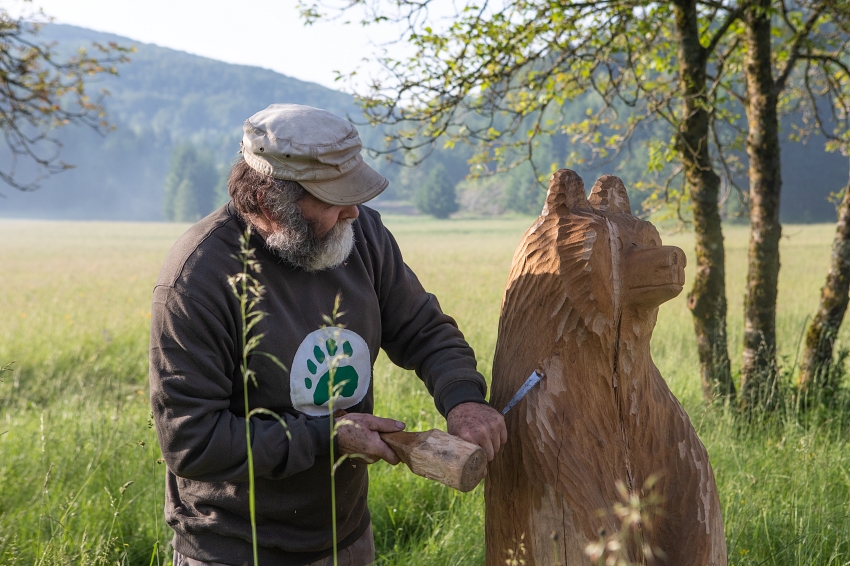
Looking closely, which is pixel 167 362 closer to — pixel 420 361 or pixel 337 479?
pixel 337 479

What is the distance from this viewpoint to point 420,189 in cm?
7094

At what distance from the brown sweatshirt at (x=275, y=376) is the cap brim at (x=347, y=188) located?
274 mm

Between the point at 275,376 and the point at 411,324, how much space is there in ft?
1.83

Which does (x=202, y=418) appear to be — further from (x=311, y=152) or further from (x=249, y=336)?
(x=311, y=152)

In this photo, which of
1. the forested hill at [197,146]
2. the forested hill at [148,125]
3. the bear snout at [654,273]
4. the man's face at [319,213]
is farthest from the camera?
the forested hill at [148,125]

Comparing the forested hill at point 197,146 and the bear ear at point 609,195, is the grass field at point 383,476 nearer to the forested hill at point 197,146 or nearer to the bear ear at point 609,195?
the bear ear at point 609,195

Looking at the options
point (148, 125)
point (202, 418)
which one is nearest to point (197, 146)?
point (148, 125)

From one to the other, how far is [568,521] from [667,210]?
17.2ft

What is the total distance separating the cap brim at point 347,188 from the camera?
198 centimetres

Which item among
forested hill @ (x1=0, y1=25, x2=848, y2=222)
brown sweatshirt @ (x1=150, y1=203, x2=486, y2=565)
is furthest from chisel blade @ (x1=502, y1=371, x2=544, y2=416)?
forested hill @ (x1=0, y1=25, x2=848, y2=222)

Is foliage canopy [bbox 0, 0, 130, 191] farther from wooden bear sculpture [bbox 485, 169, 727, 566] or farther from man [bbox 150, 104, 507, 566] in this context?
wooden bear sculpture [bbox 485, 169, 727, 566]

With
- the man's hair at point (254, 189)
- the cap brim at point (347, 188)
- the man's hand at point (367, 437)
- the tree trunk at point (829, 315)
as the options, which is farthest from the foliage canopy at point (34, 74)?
the tree trunk at point (829, 315)

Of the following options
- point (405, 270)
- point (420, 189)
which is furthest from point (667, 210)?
point (420, 189)

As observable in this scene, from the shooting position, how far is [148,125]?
120750 millimetres
